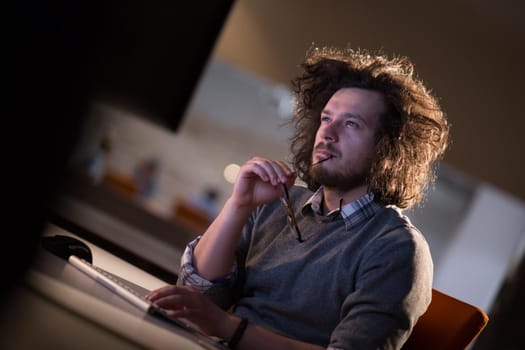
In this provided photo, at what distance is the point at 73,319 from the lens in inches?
32.3

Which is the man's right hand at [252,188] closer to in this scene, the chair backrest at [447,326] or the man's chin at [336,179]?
the man's chin at [336,179]

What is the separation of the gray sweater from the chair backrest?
67 millimetres

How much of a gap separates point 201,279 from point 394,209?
412 mm

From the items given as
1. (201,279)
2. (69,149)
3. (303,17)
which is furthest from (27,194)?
(303,17)

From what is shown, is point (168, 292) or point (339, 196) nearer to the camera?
point (168, 292)

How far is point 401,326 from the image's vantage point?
47.9 inches

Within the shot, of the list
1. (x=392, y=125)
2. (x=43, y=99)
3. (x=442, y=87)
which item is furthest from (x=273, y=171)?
(x=442, y=87)

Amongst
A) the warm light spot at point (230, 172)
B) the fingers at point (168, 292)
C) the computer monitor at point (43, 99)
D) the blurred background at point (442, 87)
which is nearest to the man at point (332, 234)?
the fingers at point (168, 292)

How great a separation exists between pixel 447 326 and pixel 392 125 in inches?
17.4

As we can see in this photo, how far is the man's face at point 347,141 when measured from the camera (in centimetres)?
146

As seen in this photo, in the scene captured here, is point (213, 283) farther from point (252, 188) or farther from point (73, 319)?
point (73, 319)

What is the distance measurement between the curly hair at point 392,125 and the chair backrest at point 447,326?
24 cm

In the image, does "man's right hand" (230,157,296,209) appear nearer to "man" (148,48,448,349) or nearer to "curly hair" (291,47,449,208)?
"man" (148,48,448,349)

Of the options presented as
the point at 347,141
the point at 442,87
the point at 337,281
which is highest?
the point at 442,87
